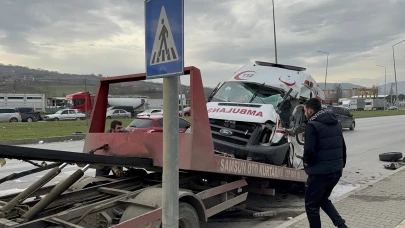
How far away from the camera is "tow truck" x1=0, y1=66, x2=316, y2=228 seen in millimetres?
3727

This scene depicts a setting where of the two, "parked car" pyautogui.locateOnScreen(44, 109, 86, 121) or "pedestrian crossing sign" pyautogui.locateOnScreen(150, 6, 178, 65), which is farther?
"parked car" pyautogui.locateOnScreen(44, 109, 86, 121)

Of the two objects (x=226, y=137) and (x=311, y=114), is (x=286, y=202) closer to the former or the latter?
(x=226, y=137)

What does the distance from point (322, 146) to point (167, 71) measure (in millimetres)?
2578

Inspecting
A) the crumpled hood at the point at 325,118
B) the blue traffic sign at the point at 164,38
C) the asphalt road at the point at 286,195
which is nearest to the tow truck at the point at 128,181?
the asphalt road at the point at 286,195

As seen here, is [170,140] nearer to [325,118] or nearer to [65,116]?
[325,118]

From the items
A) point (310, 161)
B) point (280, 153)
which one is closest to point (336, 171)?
point (310, 161)

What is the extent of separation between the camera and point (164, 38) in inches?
107

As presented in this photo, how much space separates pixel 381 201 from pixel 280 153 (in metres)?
1.94

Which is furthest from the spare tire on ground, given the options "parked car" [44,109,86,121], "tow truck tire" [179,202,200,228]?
"parked car" [44,109,86,121]

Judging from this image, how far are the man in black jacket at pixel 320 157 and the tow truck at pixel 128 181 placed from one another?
1.08 meters

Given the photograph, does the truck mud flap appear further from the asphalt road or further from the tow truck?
the asphalt road

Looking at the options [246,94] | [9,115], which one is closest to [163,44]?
[246,94]

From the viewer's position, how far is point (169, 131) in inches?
111

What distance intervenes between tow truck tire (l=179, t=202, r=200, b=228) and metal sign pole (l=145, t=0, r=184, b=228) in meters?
1.34
